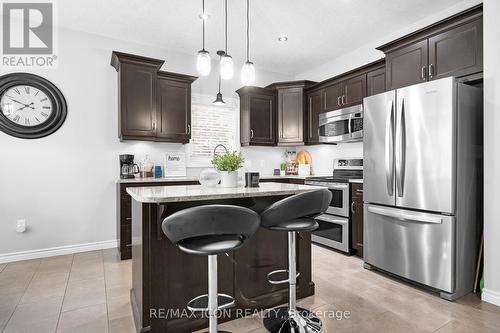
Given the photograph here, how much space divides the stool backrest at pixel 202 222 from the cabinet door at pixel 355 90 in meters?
3.16

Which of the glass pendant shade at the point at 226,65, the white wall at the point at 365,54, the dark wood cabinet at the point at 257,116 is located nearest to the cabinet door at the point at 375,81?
the white wall at the point at 365,54

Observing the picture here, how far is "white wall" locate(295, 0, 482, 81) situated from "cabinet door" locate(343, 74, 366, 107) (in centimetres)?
53

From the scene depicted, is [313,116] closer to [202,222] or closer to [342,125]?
[342,125]

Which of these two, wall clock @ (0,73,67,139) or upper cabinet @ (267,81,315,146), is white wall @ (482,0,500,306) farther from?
wall clock @ (0,73,67,139)

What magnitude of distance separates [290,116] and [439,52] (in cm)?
244

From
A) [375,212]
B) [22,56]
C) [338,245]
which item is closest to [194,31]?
[22,56]

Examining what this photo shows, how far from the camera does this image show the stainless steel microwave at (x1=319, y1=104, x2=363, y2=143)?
3850 millimetres

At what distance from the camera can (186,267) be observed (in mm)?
1948

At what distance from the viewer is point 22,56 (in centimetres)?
350

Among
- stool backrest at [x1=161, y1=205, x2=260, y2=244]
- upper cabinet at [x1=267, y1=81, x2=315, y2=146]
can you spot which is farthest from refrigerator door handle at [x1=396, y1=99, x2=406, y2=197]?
upper cabinet at [x1=267, y1=81, x2=315, y2=146]

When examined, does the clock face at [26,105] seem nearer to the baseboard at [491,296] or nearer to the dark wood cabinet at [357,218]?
the dark wood cabinet at [357,218]

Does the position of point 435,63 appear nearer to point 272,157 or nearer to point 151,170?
point 272,157

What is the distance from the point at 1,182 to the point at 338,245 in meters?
4.33

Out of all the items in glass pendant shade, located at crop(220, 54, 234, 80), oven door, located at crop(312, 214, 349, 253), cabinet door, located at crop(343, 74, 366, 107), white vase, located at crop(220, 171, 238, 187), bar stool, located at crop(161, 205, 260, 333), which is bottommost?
oven door, located at crop(312, 214, 349, 253)
